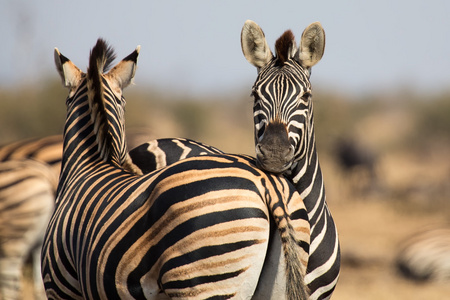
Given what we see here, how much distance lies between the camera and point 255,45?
3.97 m

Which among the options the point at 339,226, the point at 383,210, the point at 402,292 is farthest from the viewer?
the point at 383,210

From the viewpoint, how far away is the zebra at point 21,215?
596cm

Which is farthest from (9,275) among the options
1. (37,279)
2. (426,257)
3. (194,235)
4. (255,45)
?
(426,257)

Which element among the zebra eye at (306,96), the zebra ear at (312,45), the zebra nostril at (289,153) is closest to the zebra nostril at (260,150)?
the zebra nostril at (289,153)

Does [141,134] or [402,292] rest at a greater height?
[141,134]

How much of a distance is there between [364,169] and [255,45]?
59.9 ft

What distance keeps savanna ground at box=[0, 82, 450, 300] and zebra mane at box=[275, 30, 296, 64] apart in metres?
0.54

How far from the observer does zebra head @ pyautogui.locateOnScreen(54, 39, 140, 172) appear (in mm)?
4227

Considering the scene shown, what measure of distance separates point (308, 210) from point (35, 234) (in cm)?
351

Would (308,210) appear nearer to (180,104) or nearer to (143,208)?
(143,208)

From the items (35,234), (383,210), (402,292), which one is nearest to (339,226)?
(383,210)

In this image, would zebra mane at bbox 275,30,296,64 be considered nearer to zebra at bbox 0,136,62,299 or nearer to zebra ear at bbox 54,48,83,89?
zebra ear at bbox 54,48,83,89

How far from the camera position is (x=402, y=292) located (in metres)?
8.29

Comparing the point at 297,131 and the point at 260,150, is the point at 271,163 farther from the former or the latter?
the point at 297,131
